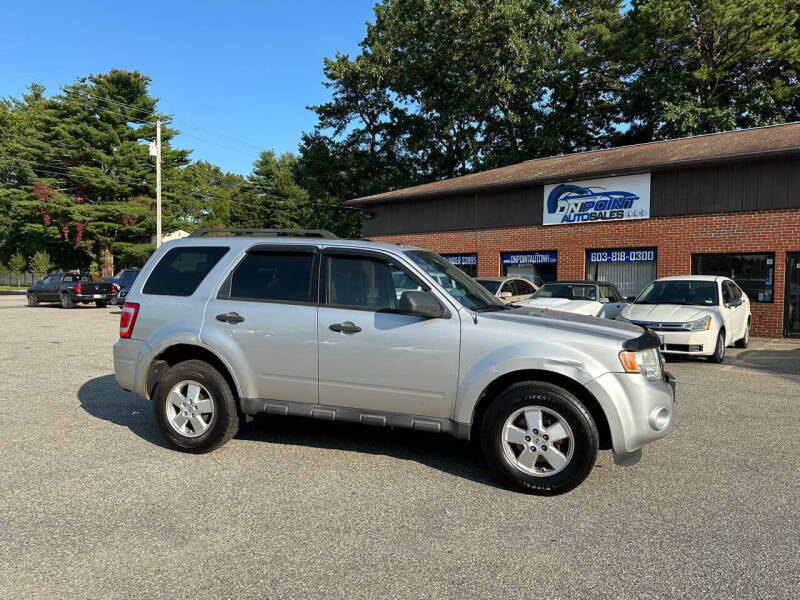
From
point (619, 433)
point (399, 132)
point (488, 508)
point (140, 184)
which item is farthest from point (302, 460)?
point (140, 184)

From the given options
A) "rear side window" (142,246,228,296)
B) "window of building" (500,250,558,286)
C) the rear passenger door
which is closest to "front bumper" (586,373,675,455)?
the rear passenger door

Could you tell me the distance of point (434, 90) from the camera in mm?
34594

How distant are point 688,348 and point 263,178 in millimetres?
65878

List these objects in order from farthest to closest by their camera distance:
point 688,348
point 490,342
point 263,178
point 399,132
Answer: point 263,178 < point 399,132 < point 688,348 < point 490,342

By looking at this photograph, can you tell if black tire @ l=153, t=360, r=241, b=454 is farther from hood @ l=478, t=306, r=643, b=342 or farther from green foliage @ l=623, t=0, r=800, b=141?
green foliage @ l=623, t=0, r=800, b=141

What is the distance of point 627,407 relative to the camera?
157 inches

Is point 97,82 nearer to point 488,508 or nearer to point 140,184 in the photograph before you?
point 140,184

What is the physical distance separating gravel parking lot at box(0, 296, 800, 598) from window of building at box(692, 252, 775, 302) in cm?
1063

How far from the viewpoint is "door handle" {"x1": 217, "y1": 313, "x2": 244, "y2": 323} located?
15.9ft

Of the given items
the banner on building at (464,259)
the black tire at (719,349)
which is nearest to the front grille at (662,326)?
the black tire at (719,349)

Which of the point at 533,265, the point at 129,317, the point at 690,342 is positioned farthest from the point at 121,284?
A: the point at 690,342

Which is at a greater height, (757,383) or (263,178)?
(263,178)

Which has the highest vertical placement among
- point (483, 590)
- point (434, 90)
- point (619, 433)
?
point (434, 90)

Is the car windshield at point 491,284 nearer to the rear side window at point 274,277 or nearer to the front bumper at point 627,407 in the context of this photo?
the rear side window at point 274,277
